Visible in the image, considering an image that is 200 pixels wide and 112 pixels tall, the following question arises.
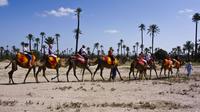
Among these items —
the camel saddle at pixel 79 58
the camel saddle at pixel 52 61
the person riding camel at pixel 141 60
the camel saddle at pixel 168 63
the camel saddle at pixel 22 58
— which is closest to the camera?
the camel saddle at pixel 22 58

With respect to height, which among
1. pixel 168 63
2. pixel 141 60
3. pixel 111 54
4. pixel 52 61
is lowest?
pixel 52 61

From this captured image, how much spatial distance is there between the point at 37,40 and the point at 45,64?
471 ft

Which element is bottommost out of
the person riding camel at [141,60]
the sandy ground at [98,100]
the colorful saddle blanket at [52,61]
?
the sandy ground at [98,100]

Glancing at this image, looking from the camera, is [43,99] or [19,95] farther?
[19,95]

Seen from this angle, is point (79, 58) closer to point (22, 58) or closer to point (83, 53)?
point (83, 53)

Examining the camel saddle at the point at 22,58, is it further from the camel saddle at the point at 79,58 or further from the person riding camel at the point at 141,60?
the person riding camel at the point at 141,60

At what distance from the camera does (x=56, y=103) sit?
16625 millimetres

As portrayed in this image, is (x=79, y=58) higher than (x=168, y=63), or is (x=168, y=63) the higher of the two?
(x=79, y=58)

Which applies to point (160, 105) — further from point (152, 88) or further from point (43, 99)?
point (152, 88)

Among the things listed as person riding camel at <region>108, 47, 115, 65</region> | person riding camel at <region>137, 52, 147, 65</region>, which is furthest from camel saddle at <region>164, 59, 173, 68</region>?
person riding camel at <region>108, 47, 115, 65</region>

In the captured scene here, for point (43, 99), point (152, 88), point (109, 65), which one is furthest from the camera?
point (109, 65)

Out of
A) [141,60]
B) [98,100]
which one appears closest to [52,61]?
[141,60]

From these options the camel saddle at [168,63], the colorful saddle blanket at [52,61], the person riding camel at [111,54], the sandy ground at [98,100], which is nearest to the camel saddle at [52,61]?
the colorful saddle blanket at [52,61]

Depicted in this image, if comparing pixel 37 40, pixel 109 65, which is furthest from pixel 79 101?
pixel 37 40
